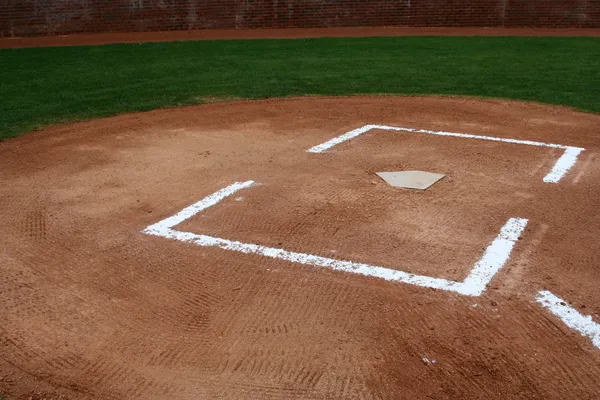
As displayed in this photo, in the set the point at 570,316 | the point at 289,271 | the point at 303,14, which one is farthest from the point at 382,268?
the point at 303,14

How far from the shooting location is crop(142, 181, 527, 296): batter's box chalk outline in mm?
4504

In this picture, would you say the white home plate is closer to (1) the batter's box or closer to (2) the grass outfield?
(1) the batter's box

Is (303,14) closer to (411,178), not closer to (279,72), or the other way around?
(279,72)

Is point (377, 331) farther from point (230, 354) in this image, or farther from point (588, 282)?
point (588, 282)

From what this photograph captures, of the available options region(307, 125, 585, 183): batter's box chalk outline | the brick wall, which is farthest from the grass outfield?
region(307, 125, 585, 183): batter's box chalk outline

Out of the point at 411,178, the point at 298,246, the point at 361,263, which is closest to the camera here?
the point at 361,263

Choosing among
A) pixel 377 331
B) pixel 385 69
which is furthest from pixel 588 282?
pixel 385 69

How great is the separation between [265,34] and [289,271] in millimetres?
13046

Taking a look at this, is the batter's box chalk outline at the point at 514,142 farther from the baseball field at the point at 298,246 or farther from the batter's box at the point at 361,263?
the batter's box at the point at 361,263

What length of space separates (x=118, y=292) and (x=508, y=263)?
2776 mm

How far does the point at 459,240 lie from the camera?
518 cm

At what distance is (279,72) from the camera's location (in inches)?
479

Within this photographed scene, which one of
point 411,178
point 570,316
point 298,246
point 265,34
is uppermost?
A: point 265,34

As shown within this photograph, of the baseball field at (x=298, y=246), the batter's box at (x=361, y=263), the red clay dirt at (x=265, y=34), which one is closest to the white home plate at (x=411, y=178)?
the baseball field at (x=298, y=246)
